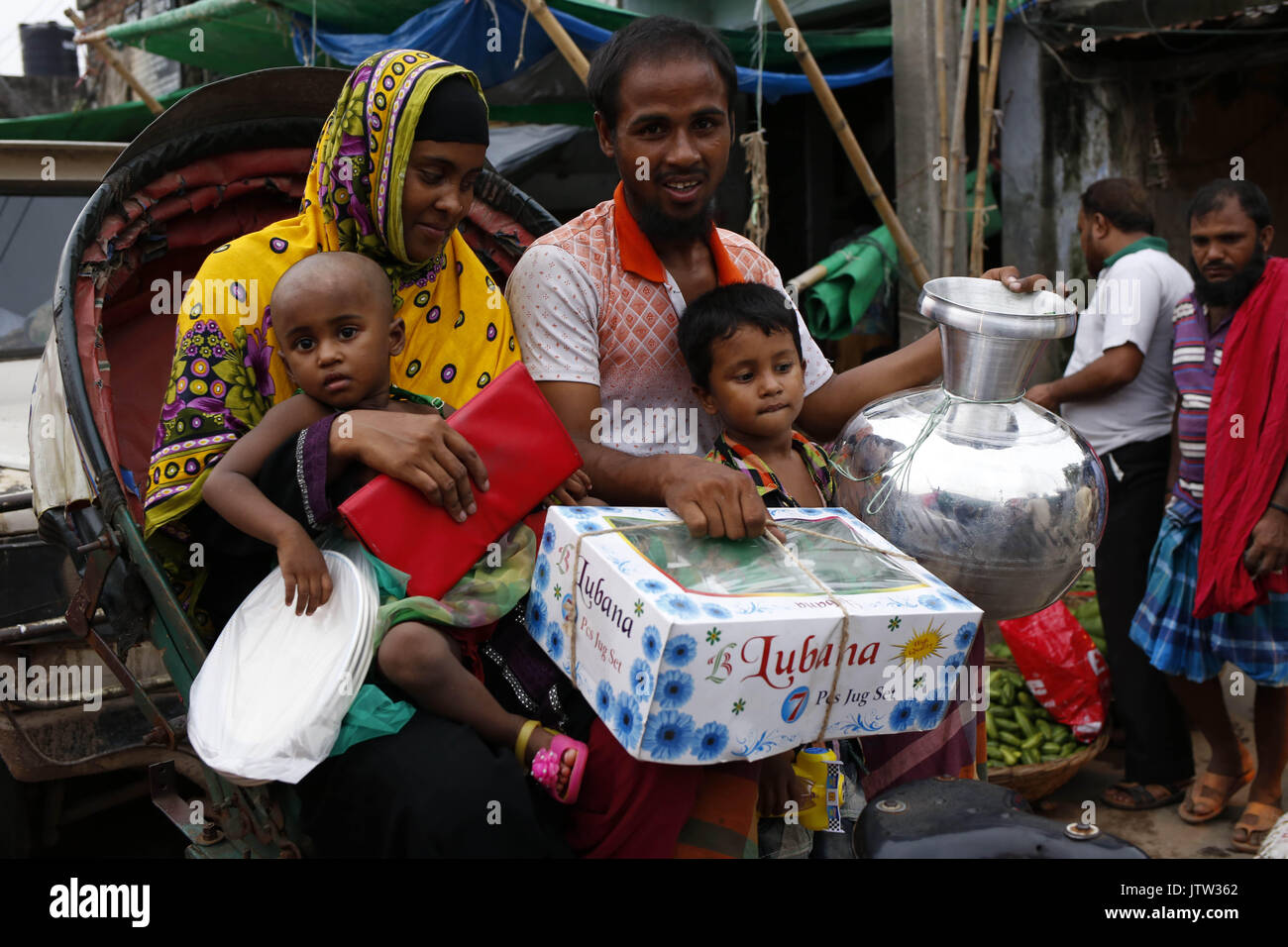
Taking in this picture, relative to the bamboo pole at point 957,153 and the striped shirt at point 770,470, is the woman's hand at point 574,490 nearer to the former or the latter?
the striped shirt at point 770,470

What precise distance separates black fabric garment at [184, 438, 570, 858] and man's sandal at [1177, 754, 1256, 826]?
10.9 ft

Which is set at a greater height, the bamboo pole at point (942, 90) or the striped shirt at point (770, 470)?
the bamboo pole at point (942, 90)

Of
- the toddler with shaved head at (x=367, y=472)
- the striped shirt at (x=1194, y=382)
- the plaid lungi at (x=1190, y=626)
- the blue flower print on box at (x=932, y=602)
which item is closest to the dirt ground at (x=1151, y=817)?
the plaid lungi at (x=1190, y=626)

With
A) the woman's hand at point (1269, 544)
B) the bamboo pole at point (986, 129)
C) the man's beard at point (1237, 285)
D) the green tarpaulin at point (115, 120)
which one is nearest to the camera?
the woman's hand at point (1269, 544)

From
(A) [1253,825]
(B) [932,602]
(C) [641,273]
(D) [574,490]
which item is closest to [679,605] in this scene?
(B) [932,602]

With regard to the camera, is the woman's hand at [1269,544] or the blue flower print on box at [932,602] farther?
the woman's hand at [1269,544]

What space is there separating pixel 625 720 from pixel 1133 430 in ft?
11.2

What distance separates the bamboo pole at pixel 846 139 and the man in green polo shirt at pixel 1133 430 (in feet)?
2.58

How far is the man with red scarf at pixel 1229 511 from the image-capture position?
143 inches

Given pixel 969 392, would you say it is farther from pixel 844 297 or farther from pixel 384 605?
pixel 844 297

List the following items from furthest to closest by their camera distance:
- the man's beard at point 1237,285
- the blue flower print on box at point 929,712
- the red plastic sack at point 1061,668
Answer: the red plastic sack at point 1061,668 < the man's beard at point 1237,285 < the blue flower print on box at point 929,712

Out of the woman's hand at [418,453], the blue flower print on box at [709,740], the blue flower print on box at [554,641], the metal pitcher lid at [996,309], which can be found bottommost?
the blue flower print on box at [709,740]

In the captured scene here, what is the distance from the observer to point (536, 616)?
177 cm

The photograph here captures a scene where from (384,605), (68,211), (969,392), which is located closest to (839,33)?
(68,211)
